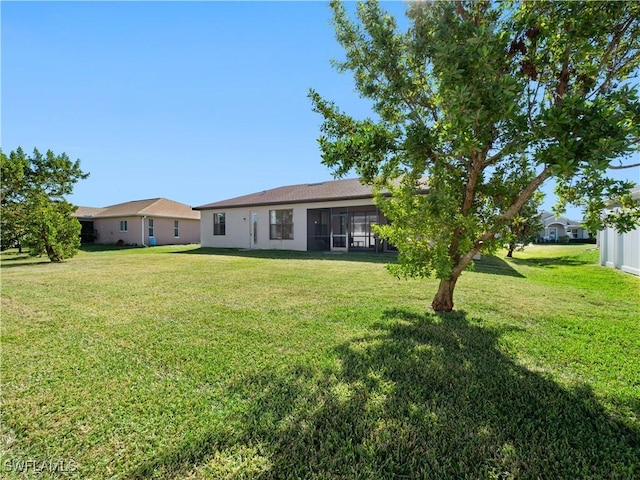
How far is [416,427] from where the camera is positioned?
2.42 metres

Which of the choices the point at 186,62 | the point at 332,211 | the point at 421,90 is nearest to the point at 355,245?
the point at 332,211

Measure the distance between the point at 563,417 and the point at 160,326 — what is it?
4.93m

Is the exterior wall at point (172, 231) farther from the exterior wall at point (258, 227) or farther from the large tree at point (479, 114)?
the large tree at point (479, 114)

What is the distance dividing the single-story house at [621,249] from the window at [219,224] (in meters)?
20.4

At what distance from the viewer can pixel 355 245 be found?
68.2 feet

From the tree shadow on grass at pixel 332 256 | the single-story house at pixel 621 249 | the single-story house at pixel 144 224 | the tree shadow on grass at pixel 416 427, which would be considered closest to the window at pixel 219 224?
the tree shadow on grass at pixel 332 256

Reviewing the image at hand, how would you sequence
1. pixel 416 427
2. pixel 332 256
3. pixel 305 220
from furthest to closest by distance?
pixel 305 220 < pixel 332 256 < pixel 416 427

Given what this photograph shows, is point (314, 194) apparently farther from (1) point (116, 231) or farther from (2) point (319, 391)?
(1) point (116, 231)

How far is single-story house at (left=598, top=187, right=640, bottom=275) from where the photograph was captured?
10.1 metres

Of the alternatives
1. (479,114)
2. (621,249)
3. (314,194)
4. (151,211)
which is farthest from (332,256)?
(151,211)

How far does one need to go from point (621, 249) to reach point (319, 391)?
542 inches

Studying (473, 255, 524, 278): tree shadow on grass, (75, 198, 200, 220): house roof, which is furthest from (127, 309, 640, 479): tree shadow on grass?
(75, 198, 200, 220): house roof

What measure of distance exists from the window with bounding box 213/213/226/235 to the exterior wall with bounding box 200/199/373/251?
9.5 inches

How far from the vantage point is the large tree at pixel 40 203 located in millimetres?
13977
